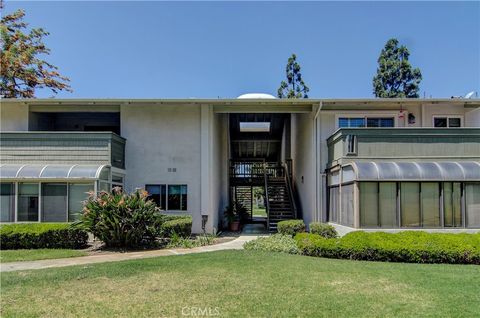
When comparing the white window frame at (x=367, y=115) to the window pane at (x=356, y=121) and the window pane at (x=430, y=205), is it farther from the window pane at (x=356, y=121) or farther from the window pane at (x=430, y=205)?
the window pane at (x=430, y=205)

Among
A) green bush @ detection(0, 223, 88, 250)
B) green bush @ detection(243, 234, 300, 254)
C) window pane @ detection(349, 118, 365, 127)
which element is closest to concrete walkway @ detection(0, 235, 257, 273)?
green bush @ detection(243, 234, 300, 254)

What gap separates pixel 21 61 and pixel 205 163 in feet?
57.8

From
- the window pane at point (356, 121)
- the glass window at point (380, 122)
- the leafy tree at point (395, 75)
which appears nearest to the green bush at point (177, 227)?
the window pane at point (356, 121)

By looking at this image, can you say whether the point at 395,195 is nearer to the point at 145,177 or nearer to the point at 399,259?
the point at 399,259

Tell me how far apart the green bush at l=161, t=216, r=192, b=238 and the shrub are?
817 millimetres

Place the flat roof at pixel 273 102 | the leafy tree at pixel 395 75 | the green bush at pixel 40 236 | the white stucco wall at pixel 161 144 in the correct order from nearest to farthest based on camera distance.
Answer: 1. the green bush at pixel 40 236
2. the flat roof at pixel 273 102
3. the white stucco wall at pixel 161 144
4. the leafy tree at pixel 395 75

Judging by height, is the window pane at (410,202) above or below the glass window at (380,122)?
below

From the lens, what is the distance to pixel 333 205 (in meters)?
15.1

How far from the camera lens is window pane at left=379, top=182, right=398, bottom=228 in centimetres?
1234

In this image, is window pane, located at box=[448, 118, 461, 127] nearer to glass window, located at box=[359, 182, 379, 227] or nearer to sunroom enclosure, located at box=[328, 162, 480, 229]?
sunroom enclosure, located at box=[328, 162, 480, 229]

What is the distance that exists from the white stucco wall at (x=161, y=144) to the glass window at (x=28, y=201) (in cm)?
367

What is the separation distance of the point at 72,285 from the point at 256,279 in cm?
367

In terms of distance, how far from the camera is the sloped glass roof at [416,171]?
12.3 m

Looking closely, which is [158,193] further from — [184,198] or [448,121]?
[448,121]
